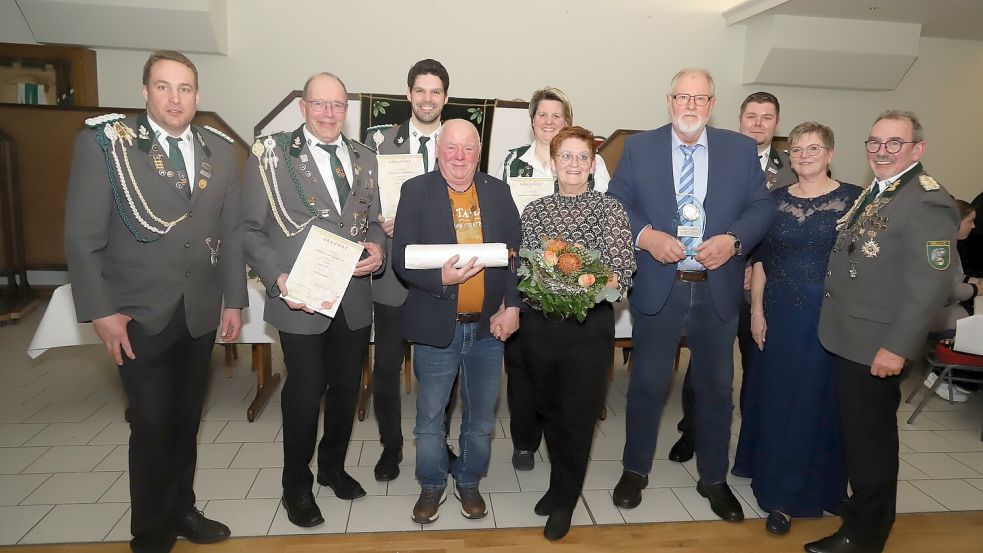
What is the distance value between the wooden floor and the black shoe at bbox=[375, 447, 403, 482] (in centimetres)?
48

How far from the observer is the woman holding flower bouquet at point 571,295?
228 cm

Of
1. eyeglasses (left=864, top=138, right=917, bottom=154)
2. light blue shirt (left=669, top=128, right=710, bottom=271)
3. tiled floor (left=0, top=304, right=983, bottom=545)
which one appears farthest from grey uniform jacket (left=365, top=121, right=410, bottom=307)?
eyeglasses (left=864, top=138, right=917, bottom=154)

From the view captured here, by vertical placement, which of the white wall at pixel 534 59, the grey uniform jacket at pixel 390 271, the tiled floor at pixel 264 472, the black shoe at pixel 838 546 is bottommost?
the tiled floor at pixel 264 472

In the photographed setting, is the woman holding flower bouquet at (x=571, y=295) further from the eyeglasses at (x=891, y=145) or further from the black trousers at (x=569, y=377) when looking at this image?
the eyeglasses at (x=891, y=145)

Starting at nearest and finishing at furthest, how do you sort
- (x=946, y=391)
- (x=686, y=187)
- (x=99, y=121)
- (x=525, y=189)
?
(x=99, y=121), (x=686, y=187), (x=525, y=189), (x=946, y=391)

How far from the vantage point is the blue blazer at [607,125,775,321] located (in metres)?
2.65

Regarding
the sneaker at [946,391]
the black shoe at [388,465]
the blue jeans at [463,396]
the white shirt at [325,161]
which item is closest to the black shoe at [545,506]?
the blue jeans at [463,396]

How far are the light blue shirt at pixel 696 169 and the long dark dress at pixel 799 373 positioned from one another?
15.1 inches

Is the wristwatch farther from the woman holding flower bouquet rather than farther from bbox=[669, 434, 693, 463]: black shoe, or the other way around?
bbox=[669, 434, 693, 463]: black shoe

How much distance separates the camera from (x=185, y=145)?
7.41 ft

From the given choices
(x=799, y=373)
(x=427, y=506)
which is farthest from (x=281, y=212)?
(x=799, y=373)

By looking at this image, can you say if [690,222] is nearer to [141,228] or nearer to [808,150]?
[808,150]

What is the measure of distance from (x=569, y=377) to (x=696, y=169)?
3.58 feet

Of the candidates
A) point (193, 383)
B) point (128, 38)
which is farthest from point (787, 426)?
point (128, 38)
